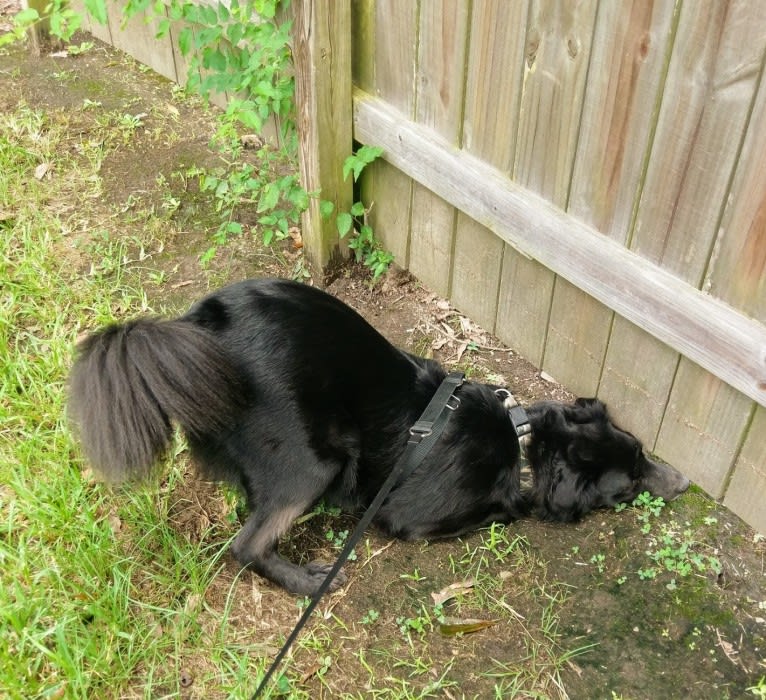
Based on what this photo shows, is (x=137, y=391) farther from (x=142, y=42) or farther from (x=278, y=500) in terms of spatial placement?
(x=142, y=42)

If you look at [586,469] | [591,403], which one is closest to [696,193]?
[591,403]

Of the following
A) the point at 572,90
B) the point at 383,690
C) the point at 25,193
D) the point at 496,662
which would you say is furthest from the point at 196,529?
the point at 25,193

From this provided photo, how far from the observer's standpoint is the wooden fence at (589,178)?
2.06m

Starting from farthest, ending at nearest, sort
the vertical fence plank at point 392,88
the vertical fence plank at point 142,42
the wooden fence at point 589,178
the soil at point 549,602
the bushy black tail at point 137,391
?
the vertical fence plank at point 142,42 < the vertical fence plank at point 392,88 < the soil at point 549,602 < the wooden fence at point 589,178 < the bushy black tail at point 137,391

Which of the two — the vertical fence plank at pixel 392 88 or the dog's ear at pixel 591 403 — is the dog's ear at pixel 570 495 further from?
the vertical fence plank at pixel 392 88

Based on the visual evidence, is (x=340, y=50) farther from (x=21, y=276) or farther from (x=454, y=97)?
(x=21, y=276)

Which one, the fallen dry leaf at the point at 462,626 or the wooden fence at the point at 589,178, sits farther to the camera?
the fallen dry leaf at the point at 462,626

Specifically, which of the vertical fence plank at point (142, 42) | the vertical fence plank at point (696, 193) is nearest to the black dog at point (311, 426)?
the vertical fence plank at point (696, 193)

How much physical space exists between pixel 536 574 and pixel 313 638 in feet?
2.44

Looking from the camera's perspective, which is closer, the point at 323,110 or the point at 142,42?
the point at 323,110

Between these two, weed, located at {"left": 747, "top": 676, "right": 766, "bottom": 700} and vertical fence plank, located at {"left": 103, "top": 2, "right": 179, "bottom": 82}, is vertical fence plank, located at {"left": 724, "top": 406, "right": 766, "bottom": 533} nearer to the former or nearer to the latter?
weed, located at {"left": 747, "top": 676, "right": 766, "bottom": 700}

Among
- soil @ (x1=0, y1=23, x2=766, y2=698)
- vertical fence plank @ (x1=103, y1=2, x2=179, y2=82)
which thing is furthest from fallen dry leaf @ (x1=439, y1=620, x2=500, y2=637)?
vertical fence plank @ (x1=103, y1=2, x2=179, y2=82)

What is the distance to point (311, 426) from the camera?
7.55 feet

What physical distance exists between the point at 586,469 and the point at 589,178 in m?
0.96
